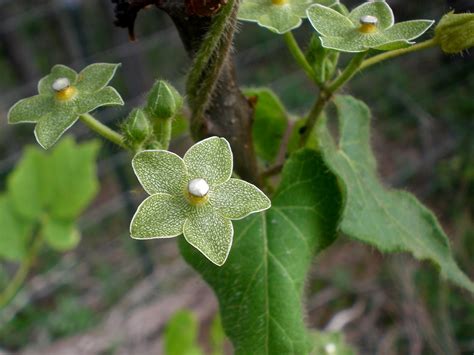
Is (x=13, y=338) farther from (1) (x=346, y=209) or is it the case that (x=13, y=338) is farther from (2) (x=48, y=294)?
(1) (x=346, y=209)

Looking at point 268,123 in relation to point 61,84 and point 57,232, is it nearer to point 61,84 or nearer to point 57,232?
point 61,84

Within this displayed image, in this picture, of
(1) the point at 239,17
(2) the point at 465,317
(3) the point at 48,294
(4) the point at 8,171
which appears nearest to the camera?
(1) the point at 239,17

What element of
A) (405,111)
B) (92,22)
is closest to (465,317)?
(405,111)

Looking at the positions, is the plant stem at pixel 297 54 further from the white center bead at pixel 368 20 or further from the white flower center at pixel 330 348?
the white flower center at pixel 330 348

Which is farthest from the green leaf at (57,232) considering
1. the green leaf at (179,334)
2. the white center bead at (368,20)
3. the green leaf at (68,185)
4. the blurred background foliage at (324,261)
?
the white center bead at (368,20)

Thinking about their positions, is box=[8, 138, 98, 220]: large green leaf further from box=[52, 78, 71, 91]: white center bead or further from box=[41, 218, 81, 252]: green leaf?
box=[52, 78, 71, 91]: white center bead

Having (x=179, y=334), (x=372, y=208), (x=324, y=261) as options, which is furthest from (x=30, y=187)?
(x=324, y=261)

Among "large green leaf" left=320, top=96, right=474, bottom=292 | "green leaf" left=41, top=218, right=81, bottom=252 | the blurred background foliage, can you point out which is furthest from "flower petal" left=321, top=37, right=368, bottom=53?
the blurred background foliage
